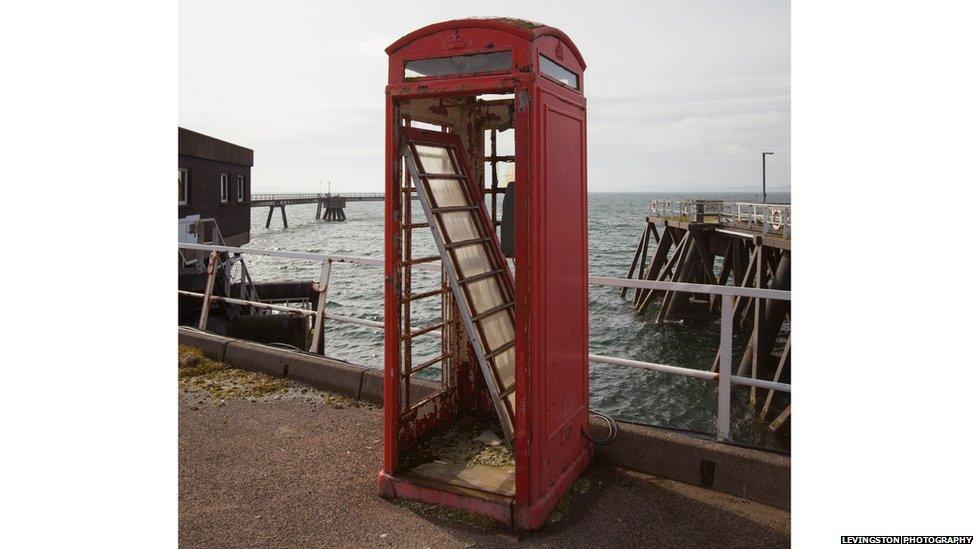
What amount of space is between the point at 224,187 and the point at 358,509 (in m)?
31.2

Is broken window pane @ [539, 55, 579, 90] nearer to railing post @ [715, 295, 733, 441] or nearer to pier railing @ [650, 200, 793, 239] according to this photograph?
railing post @ [715, 295, 733, 441]

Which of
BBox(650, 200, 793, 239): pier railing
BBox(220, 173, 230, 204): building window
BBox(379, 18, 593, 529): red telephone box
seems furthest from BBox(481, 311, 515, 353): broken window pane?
BBox(220, 173, 230, 204): building window

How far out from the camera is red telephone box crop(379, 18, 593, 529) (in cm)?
355

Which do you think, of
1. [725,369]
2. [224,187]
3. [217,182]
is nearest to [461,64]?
[725,369]

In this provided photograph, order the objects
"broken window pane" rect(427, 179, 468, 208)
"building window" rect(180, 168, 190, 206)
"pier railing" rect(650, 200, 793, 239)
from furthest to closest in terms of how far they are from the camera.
Result: "building window" rect(180, 168, 190, 206)
"pier railing" rect(650, 200, 793, 239)
"broken window pane" rect(427, 179, 468, 208)

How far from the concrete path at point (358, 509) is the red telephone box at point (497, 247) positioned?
0.19 meters

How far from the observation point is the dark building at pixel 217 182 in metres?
26.5

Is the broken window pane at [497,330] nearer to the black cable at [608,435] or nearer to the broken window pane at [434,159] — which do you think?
the black cable at [608,435]

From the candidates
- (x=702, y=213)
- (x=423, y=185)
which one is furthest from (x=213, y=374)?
(x=702, y=213)

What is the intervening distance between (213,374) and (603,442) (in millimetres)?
3982

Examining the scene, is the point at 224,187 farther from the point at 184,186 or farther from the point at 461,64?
the point at 461,64

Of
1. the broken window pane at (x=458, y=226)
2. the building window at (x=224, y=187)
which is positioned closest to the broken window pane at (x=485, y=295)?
the broken window pane at (x=458, y=226)

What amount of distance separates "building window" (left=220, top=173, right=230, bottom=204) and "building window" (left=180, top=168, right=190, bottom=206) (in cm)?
448

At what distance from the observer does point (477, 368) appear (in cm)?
500
